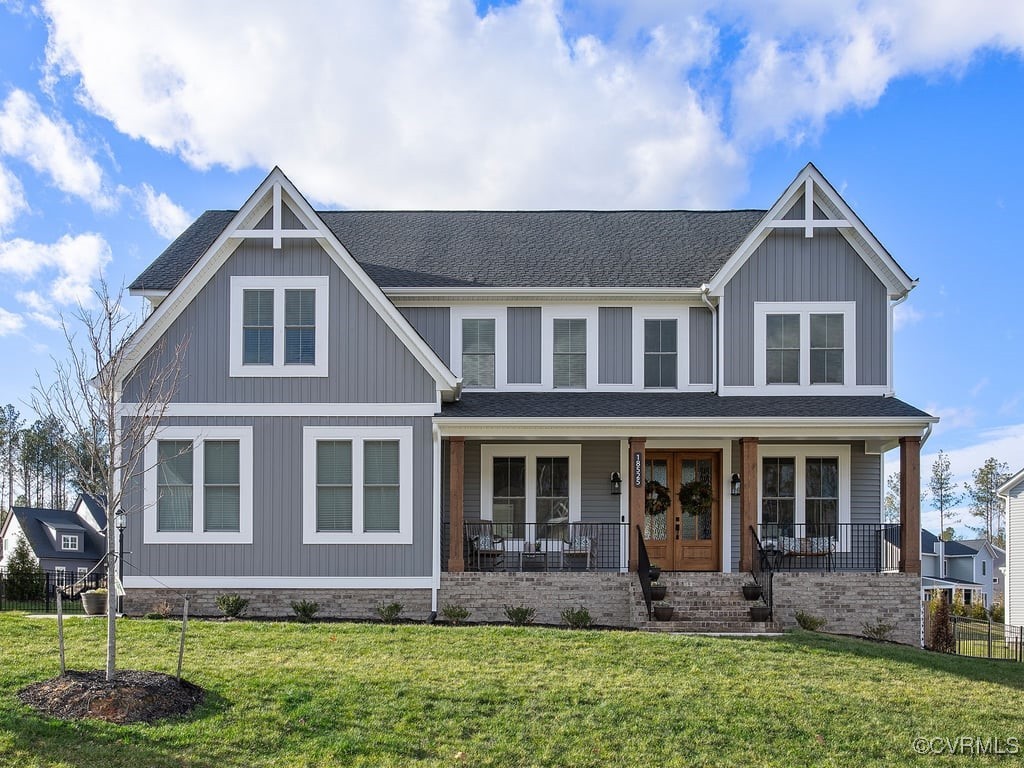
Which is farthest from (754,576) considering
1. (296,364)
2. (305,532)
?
(296,364)

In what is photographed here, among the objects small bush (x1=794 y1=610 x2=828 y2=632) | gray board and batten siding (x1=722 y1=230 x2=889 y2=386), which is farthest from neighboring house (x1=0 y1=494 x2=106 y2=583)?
small bush (x1=794 y1=610 x2=828 y2=632)

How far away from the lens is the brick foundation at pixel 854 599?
15875 mm

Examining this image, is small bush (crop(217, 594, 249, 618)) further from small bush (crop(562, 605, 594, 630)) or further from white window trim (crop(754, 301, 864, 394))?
white window trim (crop(754, 301, 864, 394))

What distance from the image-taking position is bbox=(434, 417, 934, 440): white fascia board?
16.1 meters

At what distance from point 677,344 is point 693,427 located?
8.45 feet

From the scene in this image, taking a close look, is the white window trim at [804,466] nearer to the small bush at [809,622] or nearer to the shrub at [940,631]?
the small bush at [809,622]

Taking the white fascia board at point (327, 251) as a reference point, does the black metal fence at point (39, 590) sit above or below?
below

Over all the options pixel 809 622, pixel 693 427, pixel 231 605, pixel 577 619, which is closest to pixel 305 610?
pixel 231 605

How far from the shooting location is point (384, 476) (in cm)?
1630

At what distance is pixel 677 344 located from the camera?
18.4 meters

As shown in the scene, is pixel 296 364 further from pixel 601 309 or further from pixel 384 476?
pixel 601 309

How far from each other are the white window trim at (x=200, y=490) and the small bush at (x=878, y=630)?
417 inches

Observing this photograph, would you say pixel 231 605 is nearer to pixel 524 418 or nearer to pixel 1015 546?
pixel 524 418

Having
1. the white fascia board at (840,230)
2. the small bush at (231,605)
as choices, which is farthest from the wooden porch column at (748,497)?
the small bush at (231,605)
